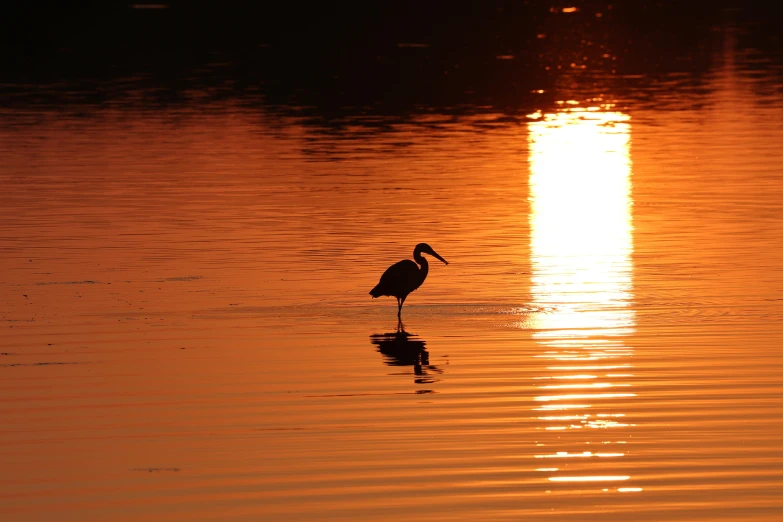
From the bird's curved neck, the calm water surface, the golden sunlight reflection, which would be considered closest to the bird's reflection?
the calm water surface

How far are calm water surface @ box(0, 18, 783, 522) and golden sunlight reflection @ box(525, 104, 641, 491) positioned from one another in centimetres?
5

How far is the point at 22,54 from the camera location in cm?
6956

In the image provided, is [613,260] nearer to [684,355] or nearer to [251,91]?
[684,355]

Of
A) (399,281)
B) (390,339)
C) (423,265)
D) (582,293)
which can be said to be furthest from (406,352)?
(582,293)

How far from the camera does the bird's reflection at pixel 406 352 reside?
14727mm

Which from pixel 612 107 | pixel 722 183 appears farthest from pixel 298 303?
pixel 612 107

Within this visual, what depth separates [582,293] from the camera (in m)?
18.8

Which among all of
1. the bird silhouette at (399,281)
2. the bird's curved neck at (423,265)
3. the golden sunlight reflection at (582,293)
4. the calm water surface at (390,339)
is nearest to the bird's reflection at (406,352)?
the calm water surface at (390,339)

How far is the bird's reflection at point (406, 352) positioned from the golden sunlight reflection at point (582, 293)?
1.10 metres

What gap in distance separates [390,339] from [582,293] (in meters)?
3.20

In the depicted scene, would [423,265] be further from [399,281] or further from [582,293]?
[582,293]

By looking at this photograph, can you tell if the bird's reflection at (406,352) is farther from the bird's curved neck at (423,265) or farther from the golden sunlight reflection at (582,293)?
the bird's curved neck at (423,265)

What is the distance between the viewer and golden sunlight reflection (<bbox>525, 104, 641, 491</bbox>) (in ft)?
41.5

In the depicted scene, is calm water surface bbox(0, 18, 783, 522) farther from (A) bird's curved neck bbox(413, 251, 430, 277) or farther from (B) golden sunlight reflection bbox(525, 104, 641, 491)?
(A) bird's curved neck bbox(413, 251, 430, 277)
